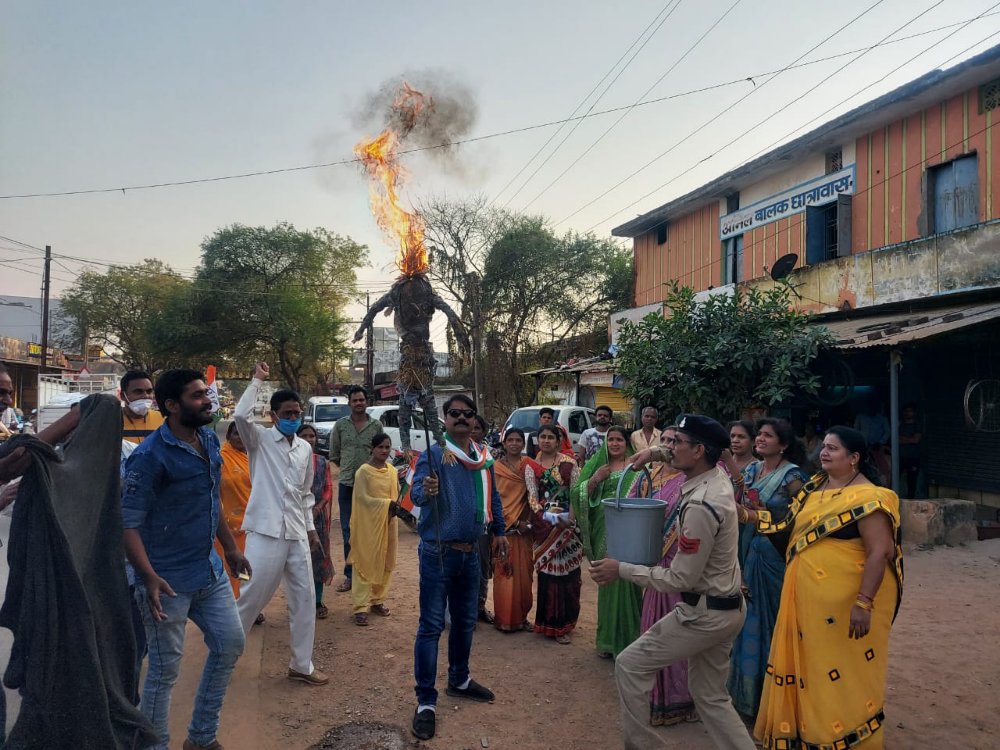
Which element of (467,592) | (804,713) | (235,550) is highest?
(235,550)

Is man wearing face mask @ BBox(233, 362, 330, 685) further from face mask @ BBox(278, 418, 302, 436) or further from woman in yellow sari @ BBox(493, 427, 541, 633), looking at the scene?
woman in yellow sari @ BBox(493, 427, 541, 633)

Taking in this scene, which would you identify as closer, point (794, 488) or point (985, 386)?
point (794, 488)

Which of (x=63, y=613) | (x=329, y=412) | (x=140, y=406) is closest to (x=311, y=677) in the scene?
(x=140, y=406)

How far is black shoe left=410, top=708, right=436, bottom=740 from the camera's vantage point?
3801 millimetres

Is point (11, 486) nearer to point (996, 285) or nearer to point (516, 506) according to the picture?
point (516, 506)

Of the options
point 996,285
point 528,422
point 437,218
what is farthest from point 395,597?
point 437,218

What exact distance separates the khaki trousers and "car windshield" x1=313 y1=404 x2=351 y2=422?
17.9 meters

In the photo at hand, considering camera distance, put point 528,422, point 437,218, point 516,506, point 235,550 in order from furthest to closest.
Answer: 1. point 437,218
2. point 528,422
3. point 516,506
4. point 235,550

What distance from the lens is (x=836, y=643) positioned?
128 inches

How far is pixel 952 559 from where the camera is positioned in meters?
8.02

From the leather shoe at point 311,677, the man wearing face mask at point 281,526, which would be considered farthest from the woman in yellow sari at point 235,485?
the leather shoe at point 311,677

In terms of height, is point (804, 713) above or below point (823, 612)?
below

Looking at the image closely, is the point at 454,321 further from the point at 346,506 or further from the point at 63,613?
the point at 63,613

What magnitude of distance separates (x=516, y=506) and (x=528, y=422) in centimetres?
871
